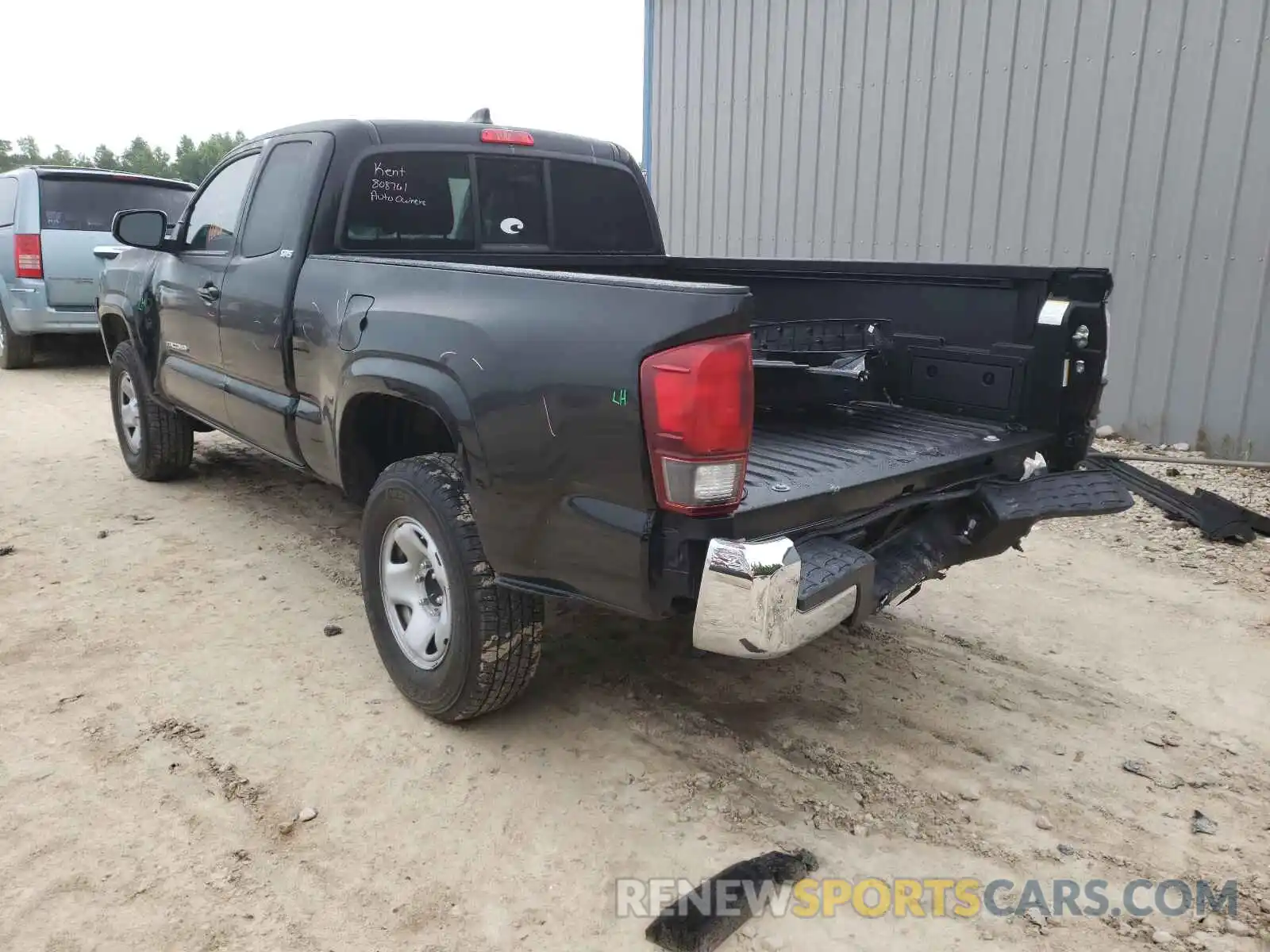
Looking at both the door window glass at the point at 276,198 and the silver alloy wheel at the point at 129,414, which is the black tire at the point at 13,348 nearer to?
the silver alloy wheel at the point at 129,414

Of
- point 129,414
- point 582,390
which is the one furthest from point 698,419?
point 129,414

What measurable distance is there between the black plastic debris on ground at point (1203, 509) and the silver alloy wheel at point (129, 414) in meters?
5.51

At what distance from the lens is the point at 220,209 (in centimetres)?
463

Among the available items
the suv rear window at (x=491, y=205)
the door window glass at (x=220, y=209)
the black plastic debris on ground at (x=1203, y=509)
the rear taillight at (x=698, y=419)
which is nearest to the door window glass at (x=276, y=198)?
the door window glass at (x=220, y=209)

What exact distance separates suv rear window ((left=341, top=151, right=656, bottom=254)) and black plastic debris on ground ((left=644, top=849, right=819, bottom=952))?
8.95 feet

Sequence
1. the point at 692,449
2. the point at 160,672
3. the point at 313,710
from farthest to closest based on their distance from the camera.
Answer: the point at 160,672
the point at 313,710
the point at 692,449

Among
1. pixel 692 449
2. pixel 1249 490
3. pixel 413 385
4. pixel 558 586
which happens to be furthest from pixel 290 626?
pixel 1249 490

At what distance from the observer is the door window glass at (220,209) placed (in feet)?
14.4

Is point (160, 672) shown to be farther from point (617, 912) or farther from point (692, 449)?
point (692, 449)

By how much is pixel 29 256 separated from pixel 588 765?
922 cm

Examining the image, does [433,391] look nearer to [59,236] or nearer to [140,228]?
[140,228]

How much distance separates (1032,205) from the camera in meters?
7.28

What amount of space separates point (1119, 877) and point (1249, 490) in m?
4.40

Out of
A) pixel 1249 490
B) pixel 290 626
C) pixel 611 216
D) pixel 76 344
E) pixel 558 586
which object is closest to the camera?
pixel 558 586
